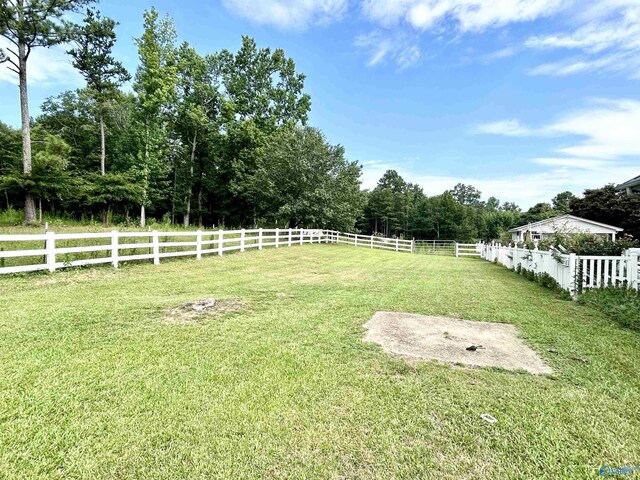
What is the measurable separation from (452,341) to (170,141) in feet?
114

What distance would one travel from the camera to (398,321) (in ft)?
15.5

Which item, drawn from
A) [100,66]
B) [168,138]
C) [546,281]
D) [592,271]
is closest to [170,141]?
[168,138]

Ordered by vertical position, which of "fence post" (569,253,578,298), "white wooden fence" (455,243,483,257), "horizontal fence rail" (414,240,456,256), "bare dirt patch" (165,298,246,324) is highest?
"fence post" (569,253,578,298)

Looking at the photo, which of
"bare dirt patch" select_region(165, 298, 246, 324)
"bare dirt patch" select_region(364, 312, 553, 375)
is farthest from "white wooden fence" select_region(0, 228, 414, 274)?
"bare dirt patch" select_region(364, 312, 553, 375)

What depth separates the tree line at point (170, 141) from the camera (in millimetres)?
17250

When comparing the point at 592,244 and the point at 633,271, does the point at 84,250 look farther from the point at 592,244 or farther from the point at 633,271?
the point at 592,244

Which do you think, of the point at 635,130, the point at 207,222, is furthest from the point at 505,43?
the point at 207,222

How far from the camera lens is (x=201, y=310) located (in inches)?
196

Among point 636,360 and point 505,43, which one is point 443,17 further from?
point 636,360

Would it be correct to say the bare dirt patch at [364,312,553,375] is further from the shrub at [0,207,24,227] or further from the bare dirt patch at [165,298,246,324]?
the shrub at [0,207,24,227]


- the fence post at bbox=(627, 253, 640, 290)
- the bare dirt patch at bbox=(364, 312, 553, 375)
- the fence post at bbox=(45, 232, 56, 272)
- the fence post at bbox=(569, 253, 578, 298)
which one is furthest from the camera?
the fence post at bbox=(45, 232, 56, 272)

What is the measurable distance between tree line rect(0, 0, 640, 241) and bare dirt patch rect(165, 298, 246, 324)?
1664 cm

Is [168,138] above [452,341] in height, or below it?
above

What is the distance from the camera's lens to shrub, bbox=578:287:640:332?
4867 millimetres
